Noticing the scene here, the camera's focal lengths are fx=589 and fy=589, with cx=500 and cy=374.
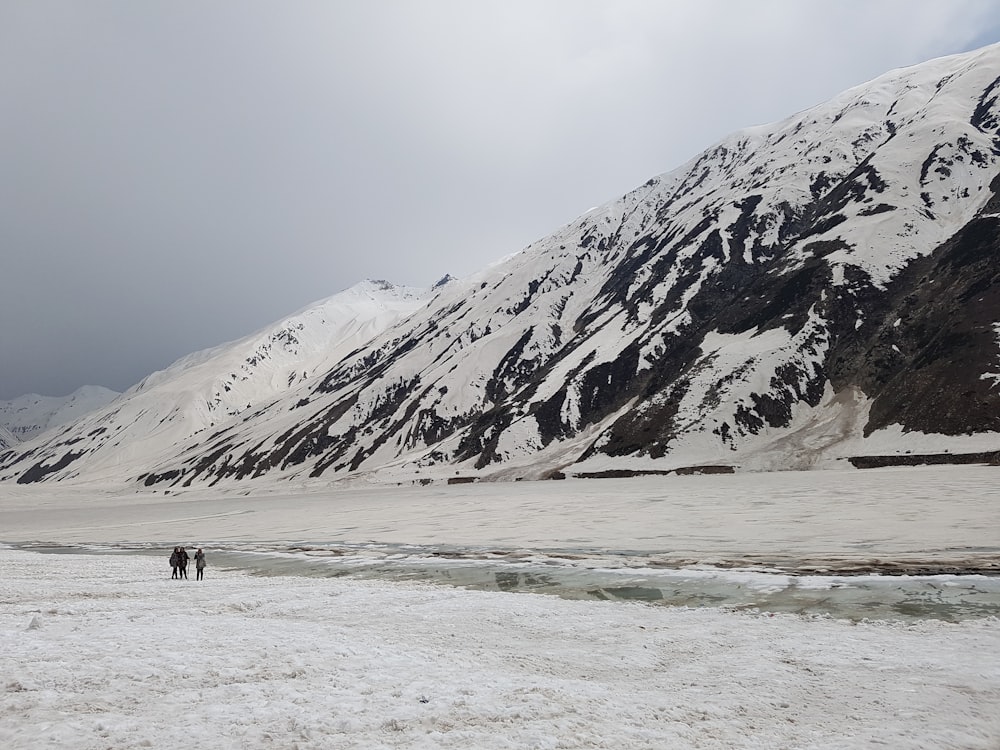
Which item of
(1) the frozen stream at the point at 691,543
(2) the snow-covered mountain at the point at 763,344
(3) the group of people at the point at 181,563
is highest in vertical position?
(2) the snow-covered mountain at the point at 763,344

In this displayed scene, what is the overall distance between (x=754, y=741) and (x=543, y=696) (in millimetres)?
3379

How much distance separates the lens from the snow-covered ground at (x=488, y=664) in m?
8.66

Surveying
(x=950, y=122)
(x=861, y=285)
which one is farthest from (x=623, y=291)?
(x=950, y=122)

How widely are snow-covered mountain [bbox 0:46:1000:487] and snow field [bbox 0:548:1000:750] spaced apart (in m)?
64.7

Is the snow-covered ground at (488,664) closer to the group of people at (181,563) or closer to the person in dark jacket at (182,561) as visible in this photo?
the group of people at (181,563)

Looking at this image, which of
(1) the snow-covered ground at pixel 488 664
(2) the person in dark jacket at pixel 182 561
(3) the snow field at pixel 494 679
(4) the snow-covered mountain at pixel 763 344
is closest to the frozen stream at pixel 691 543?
(1) the snow-covered ground at pixel 488 664

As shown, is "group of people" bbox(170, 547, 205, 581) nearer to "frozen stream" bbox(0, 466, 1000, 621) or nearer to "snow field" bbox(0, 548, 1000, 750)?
"frozen stream" bbox(0, 466, 1000, 621)

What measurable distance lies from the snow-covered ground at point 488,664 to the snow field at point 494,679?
2.0 inches

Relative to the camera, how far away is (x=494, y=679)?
11219 millimetres

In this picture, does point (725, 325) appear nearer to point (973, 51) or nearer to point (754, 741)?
point (754, 741)

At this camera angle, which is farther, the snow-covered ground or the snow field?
the snow-covered ground

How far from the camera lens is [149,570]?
3119cm

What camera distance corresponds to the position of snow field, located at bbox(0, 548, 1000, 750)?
8.55 meters

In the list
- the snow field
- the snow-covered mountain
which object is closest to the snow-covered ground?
the snow field
